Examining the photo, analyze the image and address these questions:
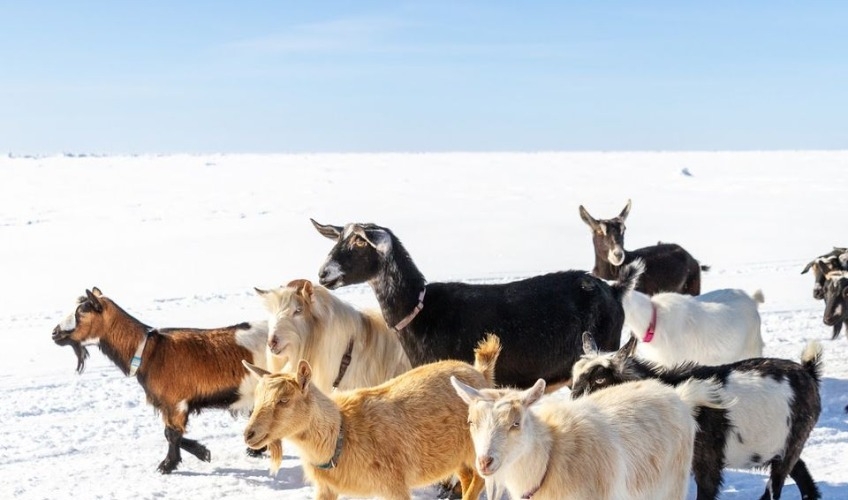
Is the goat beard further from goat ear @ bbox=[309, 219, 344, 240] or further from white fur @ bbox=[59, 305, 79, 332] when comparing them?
goat ear @ bbox=[309, 219, 344, 240]

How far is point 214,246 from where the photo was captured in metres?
26.3

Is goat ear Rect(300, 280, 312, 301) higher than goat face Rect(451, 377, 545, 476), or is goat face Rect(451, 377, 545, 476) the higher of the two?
goat ear Rect(300, 280, 312, 301)

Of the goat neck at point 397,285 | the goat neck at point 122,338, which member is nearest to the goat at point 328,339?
the goat neck at point 397,285

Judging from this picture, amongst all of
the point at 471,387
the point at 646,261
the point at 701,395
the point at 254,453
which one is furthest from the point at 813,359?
the point at 646,261

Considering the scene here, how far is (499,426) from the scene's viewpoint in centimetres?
481

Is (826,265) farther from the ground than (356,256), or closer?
closer

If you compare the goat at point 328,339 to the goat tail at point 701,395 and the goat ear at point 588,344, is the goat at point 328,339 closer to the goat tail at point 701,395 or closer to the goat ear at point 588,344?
the goat ear at point 588,344

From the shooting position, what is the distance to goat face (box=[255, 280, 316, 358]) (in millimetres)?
7484

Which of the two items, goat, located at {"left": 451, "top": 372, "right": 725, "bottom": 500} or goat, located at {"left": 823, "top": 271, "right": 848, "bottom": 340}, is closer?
goat, located at {"left": 451, "top": 372, "right": 725, "bottom": 500}

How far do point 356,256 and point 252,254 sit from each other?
1756 centimetres

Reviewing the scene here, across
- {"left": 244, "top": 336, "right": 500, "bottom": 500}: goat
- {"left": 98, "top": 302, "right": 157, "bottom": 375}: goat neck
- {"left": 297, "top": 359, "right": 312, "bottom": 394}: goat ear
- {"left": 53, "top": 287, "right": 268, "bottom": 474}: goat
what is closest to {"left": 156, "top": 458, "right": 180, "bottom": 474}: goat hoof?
{"left": 53, "top": 287, "right": 268, "bottom": 474}: goat

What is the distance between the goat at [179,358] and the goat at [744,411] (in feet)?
11.6

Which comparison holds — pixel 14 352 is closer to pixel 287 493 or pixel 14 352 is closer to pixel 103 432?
pixel 103 432

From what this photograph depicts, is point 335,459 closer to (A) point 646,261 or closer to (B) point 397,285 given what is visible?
(B) point 397,285
